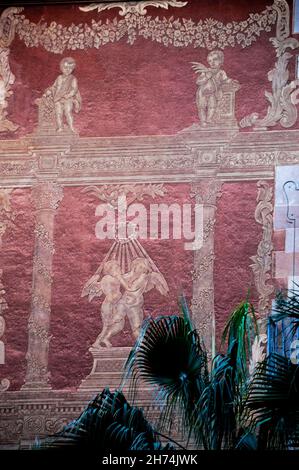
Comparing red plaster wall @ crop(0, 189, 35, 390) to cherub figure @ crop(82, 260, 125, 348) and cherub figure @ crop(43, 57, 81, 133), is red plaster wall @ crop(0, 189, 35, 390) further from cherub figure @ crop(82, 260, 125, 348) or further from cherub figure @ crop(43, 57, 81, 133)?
cherub figure @ crop(43, 57, 81, 133)

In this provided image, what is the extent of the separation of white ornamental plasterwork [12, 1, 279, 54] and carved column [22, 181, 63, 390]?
1.71m

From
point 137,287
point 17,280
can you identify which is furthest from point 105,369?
point 17,280

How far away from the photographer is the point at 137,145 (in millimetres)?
17672

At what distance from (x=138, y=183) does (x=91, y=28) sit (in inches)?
76.8

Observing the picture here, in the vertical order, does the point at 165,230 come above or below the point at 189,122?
below

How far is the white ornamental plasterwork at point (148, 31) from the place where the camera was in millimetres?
17875

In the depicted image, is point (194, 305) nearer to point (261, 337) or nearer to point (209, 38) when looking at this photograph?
point (261, 337)

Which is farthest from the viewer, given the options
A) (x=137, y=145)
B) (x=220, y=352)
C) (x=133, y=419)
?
(x=137, y=145)

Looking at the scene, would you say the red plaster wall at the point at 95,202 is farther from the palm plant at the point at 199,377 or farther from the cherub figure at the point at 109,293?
the palm plant at the point at 199,377

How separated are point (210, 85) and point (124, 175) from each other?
1.39 m

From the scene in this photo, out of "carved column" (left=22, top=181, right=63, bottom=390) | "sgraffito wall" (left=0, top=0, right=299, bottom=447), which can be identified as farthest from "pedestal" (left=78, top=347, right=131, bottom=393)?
"carved column" (left=22, top=181, right=63, bottom=390)

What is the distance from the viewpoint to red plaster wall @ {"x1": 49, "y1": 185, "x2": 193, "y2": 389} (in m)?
17.1

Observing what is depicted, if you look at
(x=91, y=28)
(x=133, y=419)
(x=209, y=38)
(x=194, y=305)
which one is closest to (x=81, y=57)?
(x=91, y=28)

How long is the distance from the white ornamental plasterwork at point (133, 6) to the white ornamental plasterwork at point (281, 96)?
1.33m
